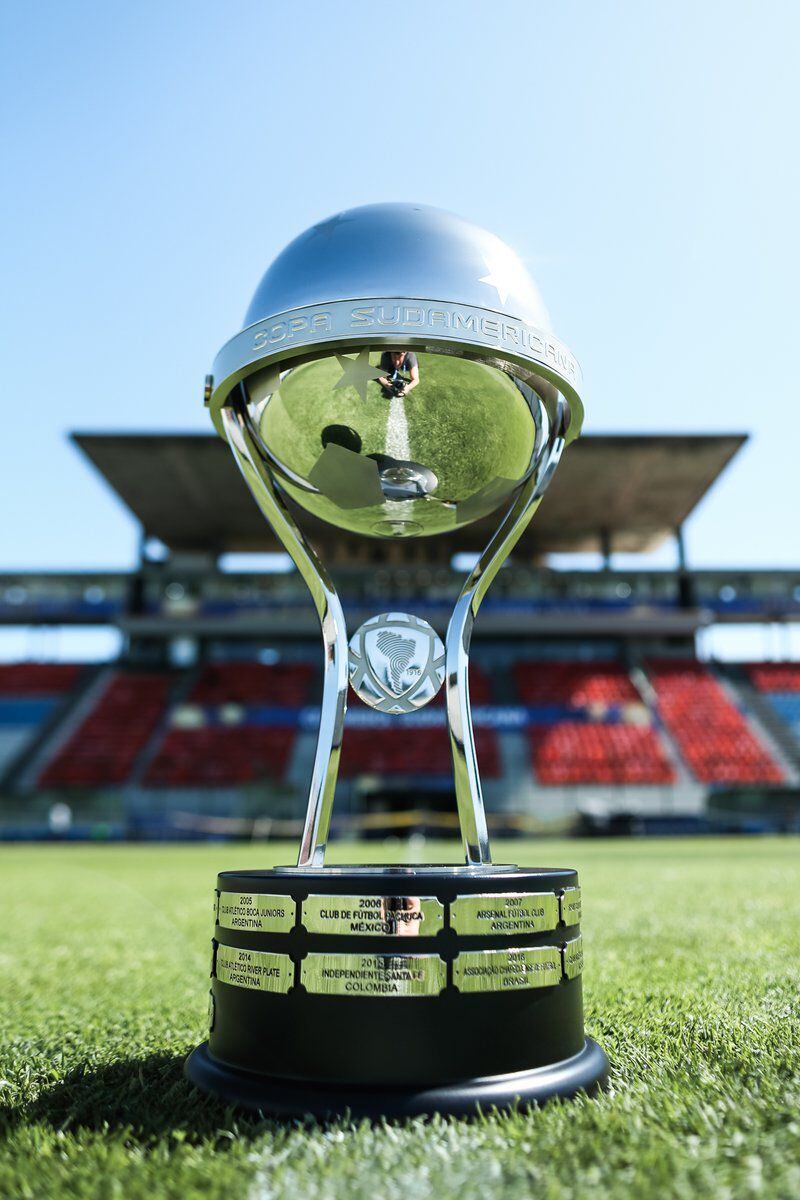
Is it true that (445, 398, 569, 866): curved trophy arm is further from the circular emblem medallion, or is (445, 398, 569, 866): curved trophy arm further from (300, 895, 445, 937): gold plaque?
(300, 895, 445, 937): gold plaque

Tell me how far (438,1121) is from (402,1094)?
0.09m

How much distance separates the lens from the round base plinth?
5.43ft

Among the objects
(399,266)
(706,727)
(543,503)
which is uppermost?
(543,503)

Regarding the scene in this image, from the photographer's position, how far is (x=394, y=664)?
2316 mm

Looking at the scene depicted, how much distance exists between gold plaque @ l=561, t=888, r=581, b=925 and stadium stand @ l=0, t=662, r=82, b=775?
2600 cm

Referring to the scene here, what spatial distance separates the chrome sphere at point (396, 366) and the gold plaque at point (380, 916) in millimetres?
1167

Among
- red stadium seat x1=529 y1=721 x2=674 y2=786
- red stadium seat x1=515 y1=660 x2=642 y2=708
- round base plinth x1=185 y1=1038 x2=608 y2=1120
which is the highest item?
red stadium seat x1=515 y1=660 x2=642 y2=708

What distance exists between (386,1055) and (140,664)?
29.5 metres

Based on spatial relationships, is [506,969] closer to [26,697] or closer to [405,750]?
[405,750]

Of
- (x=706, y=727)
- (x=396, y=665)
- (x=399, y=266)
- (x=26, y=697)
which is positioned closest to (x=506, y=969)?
(x=396, y=665)

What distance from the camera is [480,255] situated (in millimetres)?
2188

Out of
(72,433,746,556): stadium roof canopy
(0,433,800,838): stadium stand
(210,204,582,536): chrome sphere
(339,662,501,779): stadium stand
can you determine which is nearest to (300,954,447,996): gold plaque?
(210,204,582,536): chrome sphere

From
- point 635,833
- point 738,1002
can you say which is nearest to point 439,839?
point 635,833

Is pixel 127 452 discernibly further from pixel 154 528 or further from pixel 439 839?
pixel 439 839
